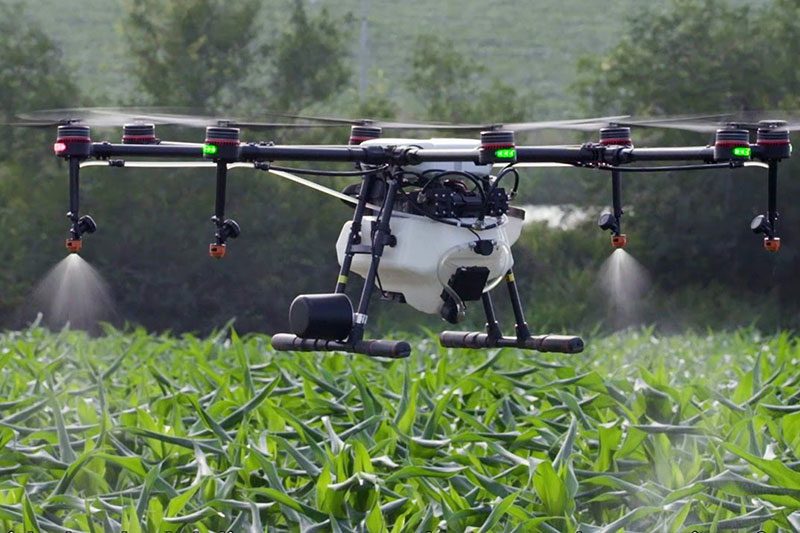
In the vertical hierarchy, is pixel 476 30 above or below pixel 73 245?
above

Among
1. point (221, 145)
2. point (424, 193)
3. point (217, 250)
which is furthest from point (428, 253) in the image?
point (221, 145)

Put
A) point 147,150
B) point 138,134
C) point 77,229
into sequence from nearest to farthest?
point 147,150, point 77,229, point 138,134

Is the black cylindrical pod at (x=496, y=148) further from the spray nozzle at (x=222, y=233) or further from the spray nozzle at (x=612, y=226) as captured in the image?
the spray nozzle at (x=222, y=233)

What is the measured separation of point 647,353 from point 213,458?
1228 centimetres

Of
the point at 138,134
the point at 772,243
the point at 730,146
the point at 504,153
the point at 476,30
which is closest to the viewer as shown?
the point at 504,153

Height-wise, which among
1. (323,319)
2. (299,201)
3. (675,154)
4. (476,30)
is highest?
(476,30)

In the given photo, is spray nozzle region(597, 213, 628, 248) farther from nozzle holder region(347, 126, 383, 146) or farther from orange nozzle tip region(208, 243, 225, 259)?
orange nozzle tip region(208, 243, 225, 259)

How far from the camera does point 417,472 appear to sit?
11492mm

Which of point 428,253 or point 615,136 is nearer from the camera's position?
point 428,253

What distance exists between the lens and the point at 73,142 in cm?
967

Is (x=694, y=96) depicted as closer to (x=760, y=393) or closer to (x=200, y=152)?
(x=760, y=393)

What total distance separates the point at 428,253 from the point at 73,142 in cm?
221

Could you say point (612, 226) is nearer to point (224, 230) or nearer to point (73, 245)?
point (224, 230)

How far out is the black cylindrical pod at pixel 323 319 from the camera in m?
8.59
